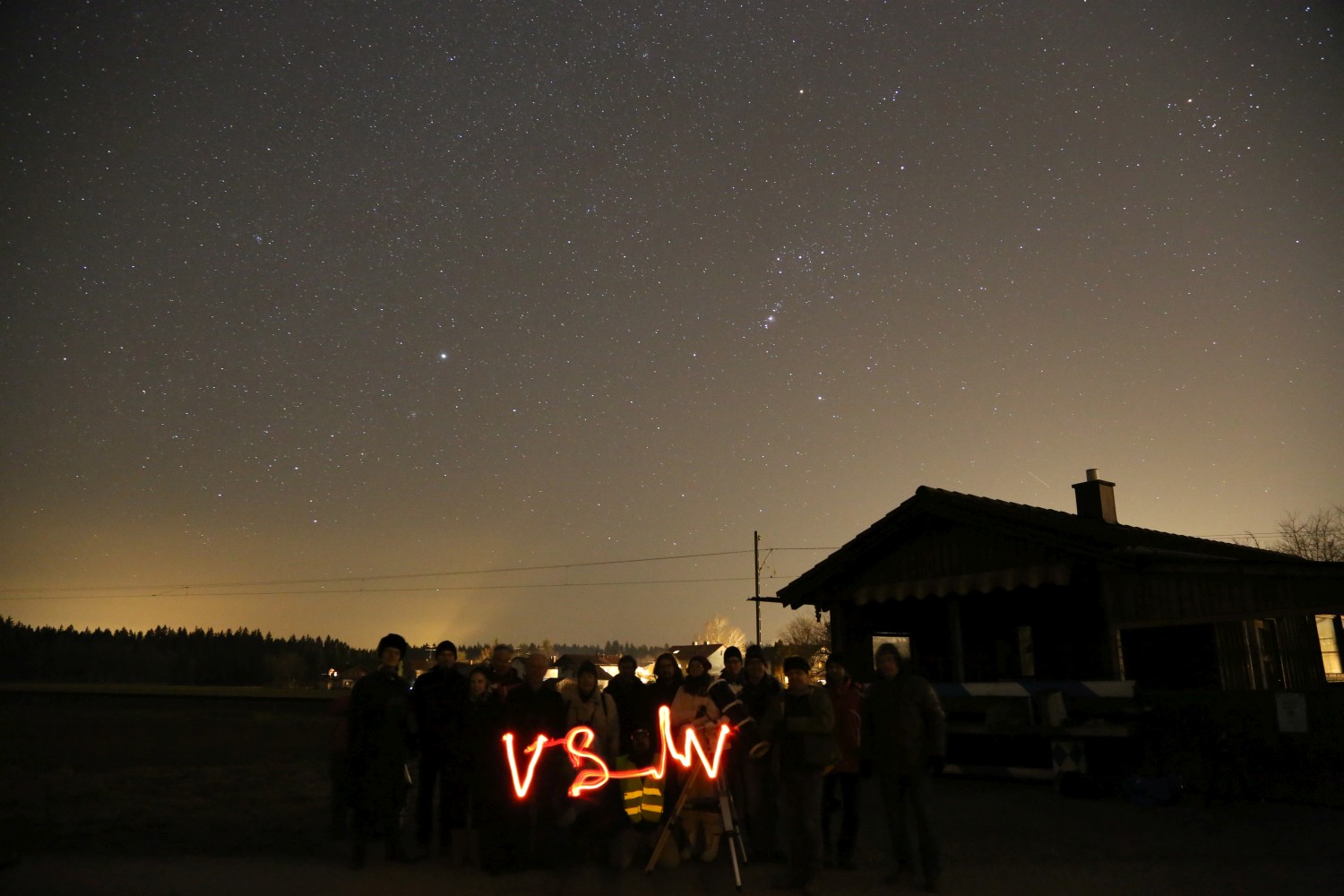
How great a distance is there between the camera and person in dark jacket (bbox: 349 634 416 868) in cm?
795

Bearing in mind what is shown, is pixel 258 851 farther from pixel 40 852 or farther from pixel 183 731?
pixel 183 731

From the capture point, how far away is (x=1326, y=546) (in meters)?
53.4

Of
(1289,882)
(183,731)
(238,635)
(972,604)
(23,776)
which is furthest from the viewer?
(238,635)

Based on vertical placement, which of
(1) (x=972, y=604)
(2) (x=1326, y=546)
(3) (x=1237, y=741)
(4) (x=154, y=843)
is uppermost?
(2) (x=1326, y=546)

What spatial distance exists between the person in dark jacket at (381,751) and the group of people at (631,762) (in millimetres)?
11

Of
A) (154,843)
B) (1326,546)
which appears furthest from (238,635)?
(154,843)

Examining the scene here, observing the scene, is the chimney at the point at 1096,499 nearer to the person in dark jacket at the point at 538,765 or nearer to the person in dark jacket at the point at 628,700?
the person in dark jacket at the point at 628,700

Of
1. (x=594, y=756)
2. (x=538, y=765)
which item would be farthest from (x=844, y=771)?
(x=538, y=765)

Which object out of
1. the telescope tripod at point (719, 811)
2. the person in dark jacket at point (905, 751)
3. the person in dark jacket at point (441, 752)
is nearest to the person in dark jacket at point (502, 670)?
the person in dark jacket at point (441, 752)

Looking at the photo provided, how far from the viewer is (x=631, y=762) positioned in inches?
328

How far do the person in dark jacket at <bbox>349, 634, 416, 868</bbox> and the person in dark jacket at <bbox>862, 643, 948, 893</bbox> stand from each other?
413 centimetres

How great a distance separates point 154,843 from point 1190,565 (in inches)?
540

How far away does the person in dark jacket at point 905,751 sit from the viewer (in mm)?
7309

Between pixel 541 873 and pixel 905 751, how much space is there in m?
3.28
